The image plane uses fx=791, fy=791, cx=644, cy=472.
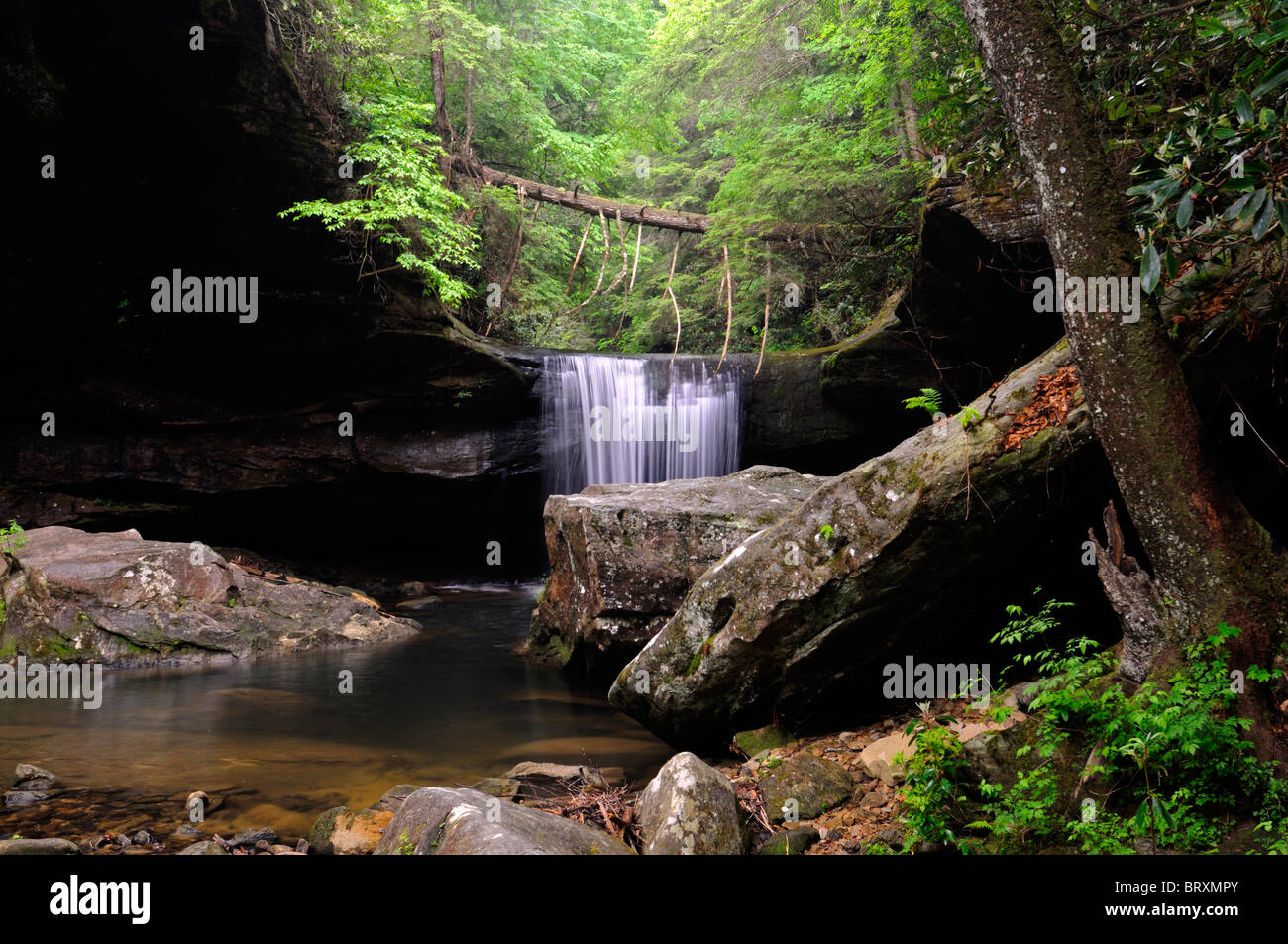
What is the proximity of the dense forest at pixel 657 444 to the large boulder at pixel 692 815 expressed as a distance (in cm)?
2

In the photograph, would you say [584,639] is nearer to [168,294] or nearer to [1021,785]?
[1021,785]

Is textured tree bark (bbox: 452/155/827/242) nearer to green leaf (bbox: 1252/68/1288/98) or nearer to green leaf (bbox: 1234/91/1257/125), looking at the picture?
green leaf (bbox: 1234/91/1257/125)

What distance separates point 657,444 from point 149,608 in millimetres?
9009

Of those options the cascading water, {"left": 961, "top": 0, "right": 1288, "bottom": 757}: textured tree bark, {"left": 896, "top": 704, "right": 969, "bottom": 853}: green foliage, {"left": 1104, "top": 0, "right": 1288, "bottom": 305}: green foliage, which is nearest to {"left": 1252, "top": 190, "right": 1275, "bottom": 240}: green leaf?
{"left": 1104, "top": 0, "right": 1288, "bottom": 305}: green foliage

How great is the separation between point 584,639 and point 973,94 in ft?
19.9

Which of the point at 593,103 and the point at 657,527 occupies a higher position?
the point at 593,103

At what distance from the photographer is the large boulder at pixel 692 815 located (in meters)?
4.05

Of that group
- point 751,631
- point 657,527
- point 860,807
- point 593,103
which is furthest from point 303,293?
point 593,103

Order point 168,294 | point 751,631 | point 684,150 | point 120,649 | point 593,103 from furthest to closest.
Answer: point 684,150 < point 593,103 < point 168,294 < point 120,649 < point 751,631

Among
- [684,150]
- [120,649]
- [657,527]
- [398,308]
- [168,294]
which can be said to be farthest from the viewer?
[684,150]

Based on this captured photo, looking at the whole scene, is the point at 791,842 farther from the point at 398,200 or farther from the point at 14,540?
the point at 14,540

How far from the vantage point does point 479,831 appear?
11.4 ft

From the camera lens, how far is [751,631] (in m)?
5.56

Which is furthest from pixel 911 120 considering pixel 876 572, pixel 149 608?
pixel 149 608
